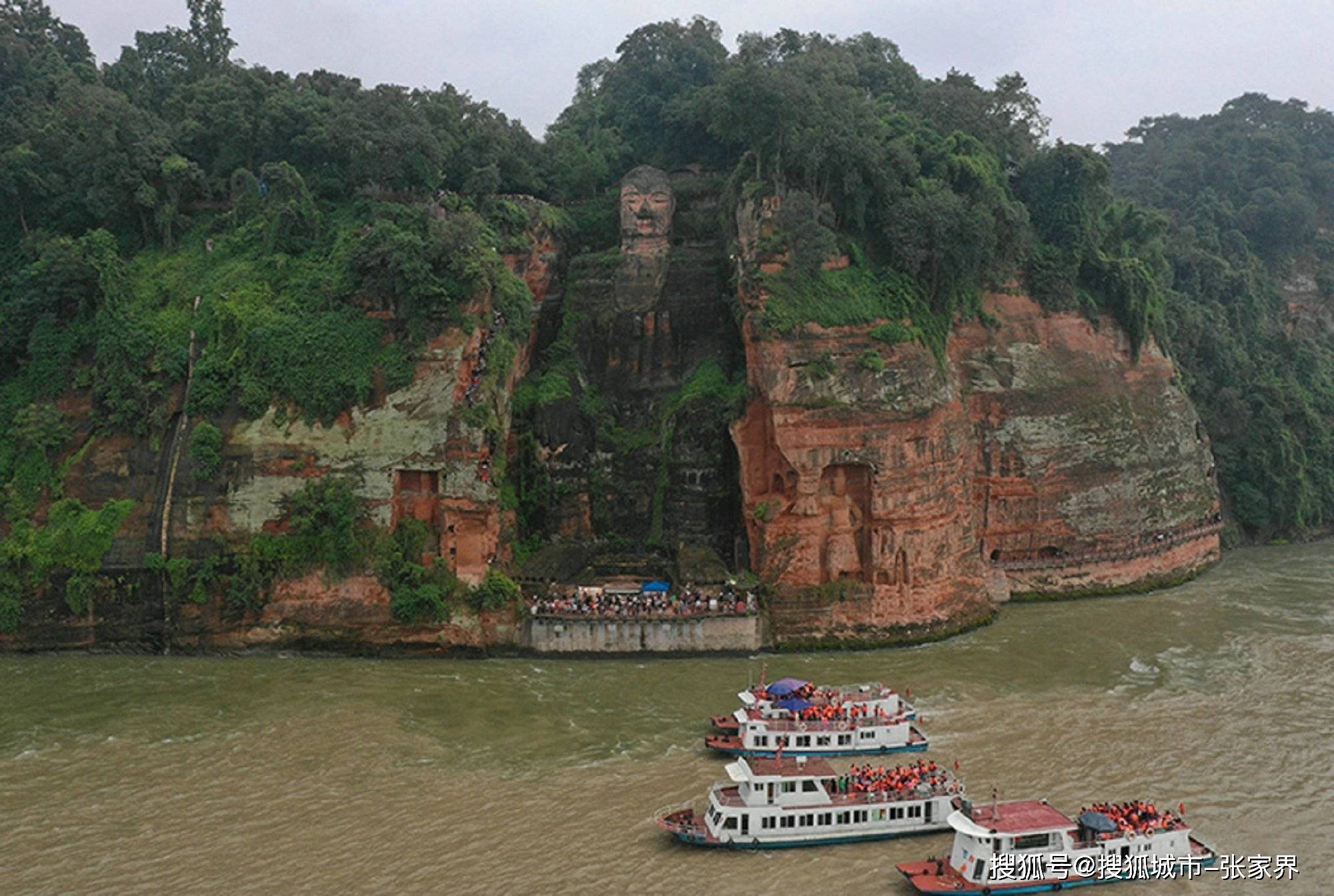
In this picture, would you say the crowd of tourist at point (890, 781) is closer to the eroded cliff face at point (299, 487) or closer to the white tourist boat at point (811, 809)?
the white tourist boat at point (811, 809)

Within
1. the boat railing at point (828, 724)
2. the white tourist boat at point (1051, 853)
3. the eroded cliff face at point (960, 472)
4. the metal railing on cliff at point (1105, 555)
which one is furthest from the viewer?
the metal railing on cliff at point (1105, 555)

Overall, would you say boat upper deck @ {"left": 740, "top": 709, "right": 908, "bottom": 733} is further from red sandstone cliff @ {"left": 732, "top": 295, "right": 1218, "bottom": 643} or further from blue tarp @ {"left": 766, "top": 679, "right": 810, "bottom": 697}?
red sandstone cliff @ {"left": 732, "top": 295, "right": 1218, "bottom": 643}

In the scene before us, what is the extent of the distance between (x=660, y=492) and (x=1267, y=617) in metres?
20.5

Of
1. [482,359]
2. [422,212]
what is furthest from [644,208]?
[482,359]

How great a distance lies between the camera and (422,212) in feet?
120

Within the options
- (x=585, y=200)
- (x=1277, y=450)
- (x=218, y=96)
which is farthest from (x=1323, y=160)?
(x=218, y=96)

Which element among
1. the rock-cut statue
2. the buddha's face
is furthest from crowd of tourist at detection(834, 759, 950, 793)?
the buddha's face

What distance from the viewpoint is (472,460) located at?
33625 millimetres

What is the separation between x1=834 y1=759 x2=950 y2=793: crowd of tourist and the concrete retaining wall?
1123 centimetres

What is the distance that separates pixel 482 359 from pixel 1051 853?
74.9 ft

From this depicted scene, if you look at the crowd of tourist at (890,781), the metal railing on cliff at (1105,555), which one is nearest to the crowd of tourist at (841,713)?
the crowd of tourist at (890,781)

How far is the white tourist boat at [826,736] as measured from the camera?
2467 cm

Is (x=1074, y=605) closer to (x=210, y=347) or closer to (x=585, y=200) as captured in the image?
(x=585, y=200)

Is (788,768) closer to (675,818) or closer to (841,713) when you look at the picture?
(675,818)
